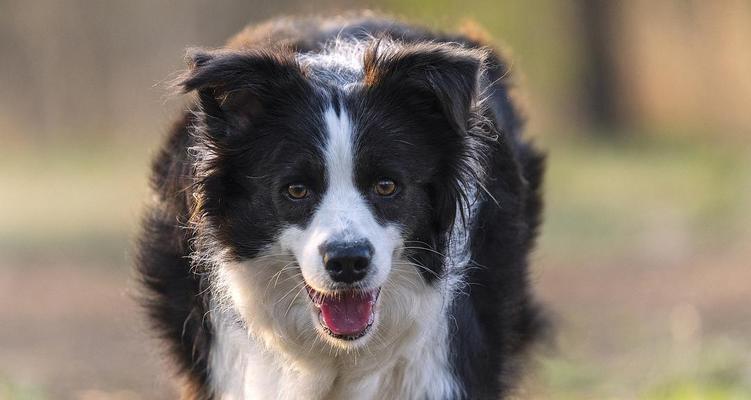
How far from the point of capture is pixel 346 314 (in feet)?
16.3

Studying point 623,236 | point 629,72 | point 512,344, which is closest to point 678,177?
point 623,236

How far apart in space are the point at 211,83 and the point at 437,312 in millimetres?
1359

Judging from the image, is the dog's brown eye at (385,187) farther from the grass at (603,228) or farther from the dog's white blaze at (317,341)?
the grass at (603,228)

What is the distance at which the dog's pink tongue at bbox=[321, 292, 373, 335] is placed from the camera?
16.3 ft

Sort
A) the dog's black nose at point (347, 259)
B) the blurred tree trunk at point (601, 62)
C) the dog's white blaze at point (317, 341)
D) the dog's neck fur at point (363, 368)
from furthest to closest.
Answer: the blurred tree trunk at point (601, 62), the dog's neck fur at point (363, 368), the dog's white blaze at point (317, 341), the dog's black nose at point (347, 259)

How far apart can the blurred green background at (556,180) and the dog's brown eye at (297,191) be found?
732mm

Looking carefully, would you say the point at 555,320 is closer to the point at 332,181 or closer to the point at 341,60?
the point at 341,60

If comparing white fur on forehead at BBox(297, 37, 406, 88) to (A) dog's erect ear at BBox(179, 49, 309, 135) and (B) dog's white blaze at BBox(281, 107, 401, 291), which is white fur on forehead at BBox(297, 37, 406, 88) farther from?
(B) dog's white blaze at BBox(281, 107, 401, 291)

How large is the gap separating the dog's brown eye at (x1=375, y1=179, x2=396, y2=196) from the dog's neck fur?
0.59 metres

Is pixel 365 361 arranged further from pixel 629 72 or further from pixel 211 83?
pixel 629 72

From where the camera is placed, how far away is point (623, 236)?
1388 cm

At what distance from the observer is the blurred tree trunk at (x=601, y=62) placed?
2606 centimetres

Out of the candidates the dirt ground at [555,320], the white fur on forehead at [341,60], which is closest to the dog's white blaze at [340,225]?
the white fur on forehead at [341,60]

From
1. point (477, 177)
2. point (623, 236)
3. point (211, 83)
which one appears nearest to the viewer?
point (211, 83)
